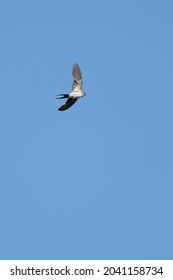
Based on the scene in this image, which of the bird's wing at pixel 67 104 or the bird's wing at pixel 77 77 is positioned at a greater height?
the bird's wing at pixel 77 77

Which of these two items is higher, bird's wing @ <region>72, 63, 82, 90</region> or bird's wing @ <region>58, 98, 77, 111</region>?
bird's wing @ <region>72, 63, 82, 90</region>

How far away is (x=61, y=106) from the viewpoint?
42688 millimetres

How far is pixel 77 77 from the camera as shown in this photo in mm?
42781

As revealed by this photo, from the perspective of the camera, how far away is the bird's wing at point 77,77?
42.7 meters

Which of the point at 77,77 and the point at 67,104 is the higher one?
the point at 77,77

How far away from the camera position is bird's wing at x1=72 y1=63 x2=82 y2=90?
42.7m
